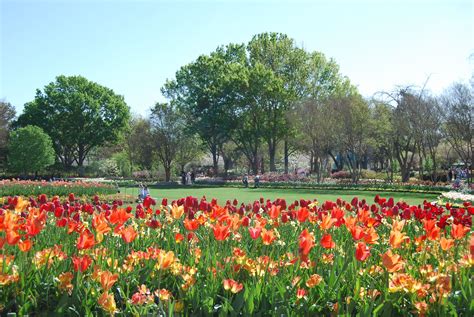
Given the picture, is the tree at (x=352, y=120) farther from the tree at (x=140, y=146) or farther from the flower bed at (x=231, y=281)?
the flower bed at (x=231, y=281)

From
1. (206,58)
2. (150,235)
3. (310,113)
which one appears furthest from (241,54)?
(150,235)

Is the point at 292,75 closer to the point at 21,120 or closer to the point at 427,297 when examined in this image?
A: the point at 21,120

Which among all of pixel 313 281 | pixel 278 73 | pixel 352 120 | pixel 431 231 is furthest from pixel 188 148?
pixel 313 281

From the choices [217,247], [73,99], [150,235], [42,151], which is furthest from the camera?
[73,99]

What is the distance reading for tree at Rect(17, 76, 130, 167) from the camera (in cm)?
6128

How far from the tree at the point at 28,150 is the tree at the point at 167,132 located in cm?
1173

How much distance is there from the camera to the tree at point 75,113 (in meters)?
61.3

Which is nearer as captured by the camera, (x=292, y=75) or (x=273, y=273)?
(x=273, y=273)

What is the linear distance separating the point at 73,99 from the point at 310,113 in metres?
30.9

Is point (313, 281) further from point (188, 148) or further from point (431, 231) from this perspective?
point (188, 148)

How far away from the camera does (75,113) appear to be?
6162 cm

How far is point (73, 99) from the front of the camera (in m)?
61.2

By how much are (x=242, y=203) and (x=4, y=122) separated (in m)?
63.1

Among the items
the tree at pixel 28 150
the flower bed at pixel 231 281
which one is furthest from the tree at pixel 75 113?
the flower bed at pixel 231 281
